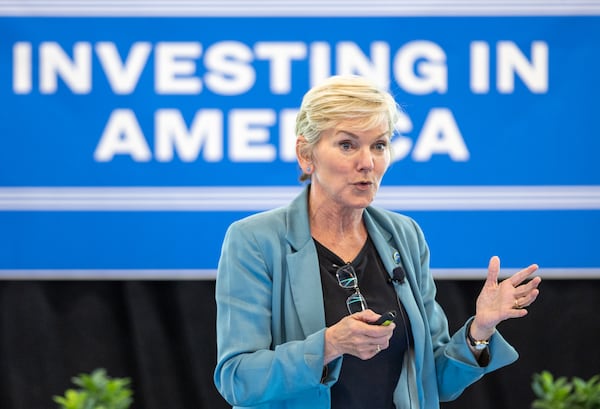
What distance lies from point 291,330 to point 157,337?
5.85 ft

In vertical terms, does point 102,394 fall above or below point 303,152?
below

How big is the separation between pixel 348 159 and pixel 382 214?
0.86ft

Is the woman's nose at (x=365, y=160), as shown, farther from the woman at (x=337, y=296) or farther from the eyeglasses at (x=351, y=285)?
the eyeglasses at (x=351, y=285)

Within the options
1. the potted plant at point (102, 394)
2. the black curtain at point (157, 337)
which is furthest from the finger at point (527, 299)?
the black curtain at point (157, 337)

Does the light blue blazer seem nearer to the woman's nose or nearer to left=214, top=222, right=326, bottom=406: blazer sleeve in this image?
left=214, top=222, right=326, bottom=406: blazer sleeve

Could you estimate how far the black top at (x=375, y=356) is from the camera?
221 cm

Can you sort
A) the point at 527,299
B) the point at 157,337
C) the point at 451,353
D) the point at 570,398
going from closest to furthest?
the point at 570,398
the point at 527,299
the point at 451,353
the point at 157,337

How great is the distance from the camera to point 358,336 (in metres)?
1.99

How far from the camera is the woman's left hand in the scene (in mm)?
2162

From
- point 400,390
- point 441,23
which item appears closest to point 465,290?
point 441,23

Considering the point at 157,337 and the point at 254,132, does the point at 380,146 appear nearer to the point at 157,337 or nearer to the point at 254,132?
the point at 254,132

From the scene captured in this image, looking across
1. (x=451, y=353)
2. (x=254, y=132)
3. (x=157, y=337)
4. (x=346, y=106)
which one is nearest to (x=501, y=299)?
(x=451, y=353)

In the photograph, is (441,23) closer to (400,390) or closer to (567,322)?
(567,322)

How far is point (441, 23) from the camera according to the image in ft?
12.2
